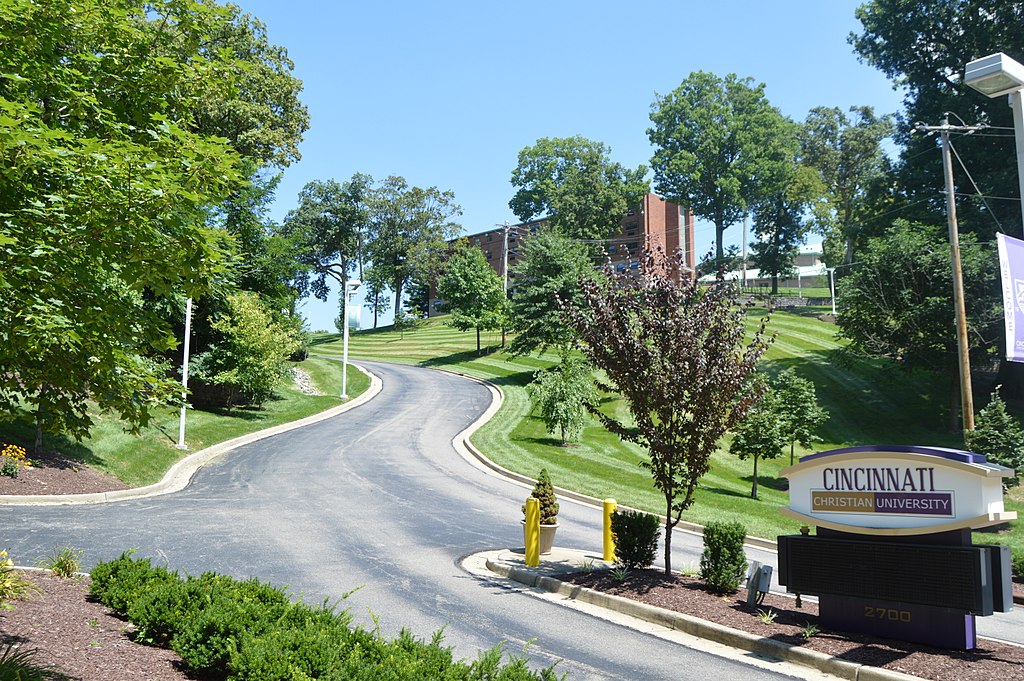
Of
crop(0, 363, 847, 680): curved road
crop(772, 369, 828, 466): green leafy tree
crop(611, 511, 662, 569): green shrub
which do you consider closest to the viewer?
crop(0, 363, 847, 680): curved road

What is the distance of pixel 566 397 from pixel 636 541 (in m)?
19.3

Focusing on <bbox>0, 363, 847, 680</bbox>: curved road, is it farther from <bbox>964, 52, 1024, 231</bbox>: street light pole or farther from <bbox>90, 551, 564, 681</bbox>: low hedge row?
<bbox>964, 52, 1024, 231</bbox>: street light pole

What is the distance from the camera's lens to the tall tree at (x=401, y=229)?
96062 millimetres

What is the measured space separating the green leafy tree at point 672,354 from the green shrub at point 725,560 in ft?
2.85

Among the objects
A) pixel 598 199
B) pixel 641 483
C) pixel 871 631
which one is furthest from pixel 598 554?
pixel 598 199

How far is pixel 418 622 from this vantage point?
35.4 ft

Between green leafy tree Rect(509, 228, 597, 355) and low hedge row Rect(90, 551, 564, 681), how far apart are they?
1481 inches

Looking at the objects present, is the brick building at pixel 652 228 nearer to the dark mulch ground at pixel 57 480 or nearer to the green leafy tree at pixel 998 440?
the green leafy tree at pixel 998 440

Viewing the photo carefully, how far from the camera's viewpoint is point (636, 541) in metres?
A: 13.7

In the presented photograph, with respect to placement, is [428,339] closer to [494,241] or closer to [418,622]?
[494,241]

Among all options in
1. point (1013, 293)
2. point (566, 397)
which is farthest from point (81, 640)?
point (566, 397)

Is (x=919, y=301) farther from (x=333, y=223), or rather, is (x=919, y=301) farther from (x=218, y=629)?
(x=333, y=223)

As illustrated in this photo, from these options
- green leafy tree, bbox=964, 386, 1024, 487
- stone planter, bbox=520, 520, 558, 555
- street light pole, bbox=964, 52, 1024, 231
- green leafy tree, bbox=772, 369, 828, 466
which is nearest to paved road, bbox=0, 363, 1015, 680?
stone planter, bbox=520, 520, 558, 555

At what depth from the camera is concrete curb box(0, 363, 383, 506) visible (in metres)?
19.0
